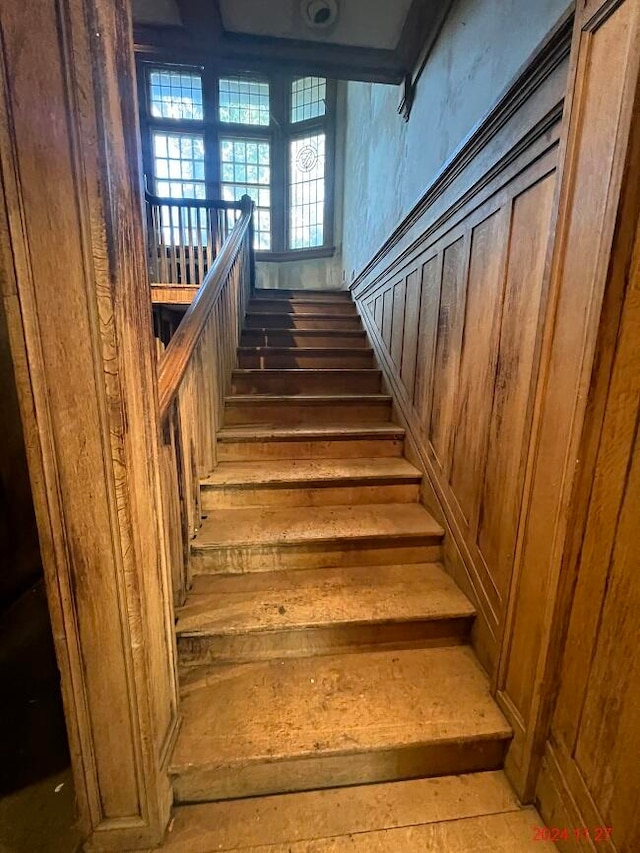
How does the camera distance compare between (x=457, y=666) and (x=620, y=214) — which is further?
(x=457, y=666)

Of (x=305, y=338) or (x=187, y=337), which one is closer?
(x=187, y=337)

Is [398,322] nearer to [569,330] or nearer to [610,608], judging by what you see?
[569,330]

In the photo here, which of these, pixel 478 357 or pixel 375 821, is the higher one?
pixel 478 357

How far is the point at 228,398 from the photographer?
7.64 ft

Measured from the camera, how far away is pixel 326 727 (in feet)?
3.57

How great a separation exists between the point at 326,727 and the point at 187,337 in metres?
1.37

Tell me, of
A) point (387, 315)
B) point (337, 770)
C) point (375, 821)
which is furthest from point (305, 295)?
point (375, 821)

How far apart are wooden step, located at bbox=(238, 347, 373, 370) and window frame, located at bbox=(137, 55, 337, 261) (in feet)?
12.6

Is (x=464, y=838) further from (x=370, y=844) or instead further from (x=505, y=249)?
(x=505, y=249)

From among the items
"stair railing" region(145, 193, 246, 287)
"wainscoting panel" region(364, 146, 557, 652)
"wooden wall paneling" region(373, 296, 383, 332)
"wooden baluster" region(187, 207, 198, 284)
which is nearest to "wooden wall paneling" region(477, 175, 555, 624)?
"wainscoting panel" region(364, 146, 557, 652)

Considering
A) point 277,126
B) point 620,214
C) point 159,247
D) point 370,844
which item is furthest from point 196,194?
point 370,844

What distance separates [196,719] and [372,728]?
53cm

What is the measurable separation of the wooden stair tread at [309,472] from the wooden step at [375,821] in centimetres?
111

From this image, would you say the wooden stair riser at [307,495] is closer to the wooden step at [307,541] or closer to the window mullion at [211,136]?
the wooden step at [307,541]
